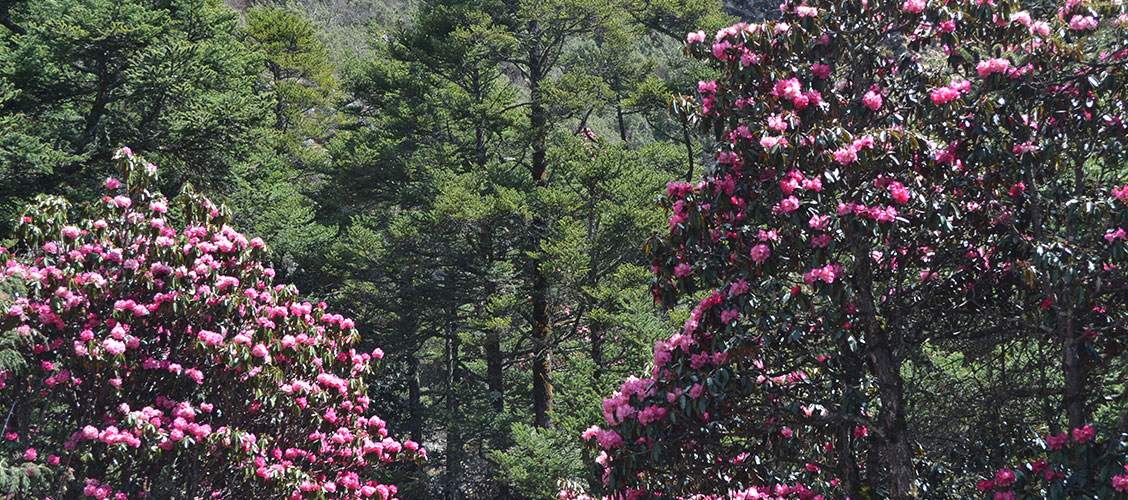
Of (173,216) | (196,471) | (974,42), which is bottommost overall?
(196,471)

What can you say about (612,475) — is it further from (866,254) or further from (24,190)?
(24,190)

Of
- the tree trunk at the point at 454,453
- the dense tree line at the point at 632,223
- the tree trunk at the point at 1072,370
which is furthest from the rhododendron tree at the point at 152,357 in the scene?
the tree trunk at the point at 454,453

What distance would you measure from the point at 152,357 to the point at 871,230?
5347 mm

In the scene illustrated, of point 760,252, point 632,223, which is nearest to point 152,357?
point 760,252

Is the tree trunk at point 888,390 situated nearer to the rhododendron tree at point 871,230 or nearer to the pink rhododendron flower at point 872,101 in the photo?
the rhododendron tree at point 871,230

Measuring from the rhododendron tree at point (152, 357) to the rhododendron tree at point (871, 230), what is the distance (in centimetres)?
324

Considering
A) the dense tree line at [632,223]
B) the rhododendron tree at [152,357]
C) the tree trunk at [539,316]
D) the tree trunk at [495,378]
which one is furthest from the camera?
the tree trunk at [495,378]

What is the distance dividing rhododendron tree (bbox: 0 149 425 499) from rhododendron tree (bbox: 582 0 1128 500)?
10.6 ft

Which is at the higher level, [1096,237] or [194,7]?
[194,7]

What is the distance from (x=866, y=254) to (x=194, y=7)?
12.6 m

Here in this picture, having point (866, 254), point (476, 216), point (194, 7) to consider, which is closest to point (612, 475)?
point (866, 254)

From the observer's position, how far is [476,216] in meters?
12.5

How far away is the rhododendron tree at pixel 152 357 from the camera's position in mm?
5641

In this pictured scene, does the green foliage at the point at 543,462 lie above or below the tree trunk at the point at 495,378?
below
